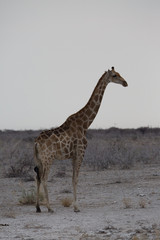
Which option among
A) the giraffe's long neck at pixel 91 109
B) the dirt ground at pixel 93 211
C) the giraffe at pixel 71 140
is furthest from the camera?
the giraffe's long neck at pixel 91 109

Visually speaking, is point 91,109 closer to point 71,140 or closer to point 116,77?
point 116,77

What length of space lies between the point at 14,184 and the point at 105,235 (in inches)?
327

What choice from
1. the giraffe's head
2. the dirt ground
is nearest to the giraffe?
the giraffe's head

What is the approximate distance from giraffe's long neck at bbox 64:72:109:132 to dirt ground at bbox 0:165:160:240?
1.84 m

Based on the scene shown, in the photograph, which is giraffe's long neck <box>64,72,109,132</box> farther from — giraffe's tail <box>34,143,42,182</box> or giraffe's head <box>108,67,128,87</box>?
giraffe's tail <box>34,143,42,182</box>

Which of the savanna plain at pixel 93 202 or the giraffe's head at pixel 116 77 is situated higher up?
the giraffe's head at pixel 116 77

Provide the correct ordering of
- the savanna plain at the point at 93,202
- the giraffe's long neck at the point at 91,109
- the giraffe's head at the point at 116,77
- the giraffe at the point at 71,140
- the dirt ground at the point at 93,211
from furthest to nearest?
the giraffe's head at the point at 116,77, the giraffe's long neck at the point at 91,109, the giraffe at the point at 71,140, the savanna plain at the point at 93,202, the dirt ground at the point at 93,211

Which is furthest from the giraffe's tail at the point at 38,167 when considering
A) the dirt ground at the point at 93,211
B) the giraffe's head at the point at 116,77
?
the giraffe's head at the point at 116,77

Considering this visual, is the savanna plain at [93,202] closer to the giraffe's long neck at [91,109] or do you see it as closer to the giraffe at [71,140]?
the giraffe at [71,140]

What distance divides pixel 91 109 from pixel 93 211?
8.05ft

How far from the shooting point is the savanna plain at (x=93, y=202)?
8203mm

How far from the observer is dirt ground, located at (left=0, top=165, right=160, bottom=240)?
8.09 m

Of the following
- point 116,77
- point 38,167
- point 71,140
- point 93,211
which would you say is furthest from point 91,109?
point 93,211

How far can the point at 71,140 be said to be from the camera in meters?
11.1
